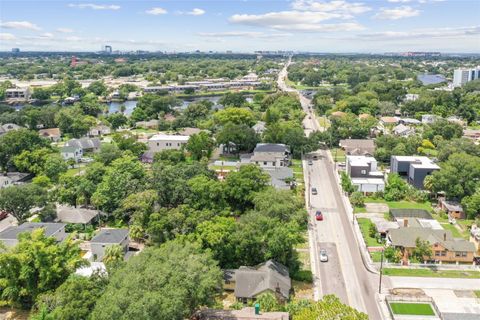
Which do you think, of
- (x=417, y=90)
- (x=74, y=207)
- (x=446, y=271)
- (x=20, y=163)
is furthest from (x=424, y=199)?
(x=417, y=90)

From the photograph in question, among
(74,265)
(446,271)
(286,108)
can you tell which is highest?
(286,108)

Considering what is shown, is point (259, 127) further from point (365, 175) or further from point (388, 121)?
point (388, 121)

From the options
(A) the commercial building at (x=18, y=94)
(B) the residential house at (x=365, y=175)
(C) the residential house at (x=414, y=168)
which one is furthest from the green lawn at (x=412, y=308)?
(A) the commercial building at (x=18, y=94)

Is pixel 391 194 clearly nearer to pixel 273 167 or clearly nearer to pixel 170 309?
pixel 273 167

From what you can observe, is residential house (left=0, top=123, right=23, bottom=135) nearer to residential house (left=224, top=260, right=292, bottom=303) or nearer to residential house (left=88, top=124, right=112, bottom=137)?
residential house (left=88, top=124, right=112, bottom=137)

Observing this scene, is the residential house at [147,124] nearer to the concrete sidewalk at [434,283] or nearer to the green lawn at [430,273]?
the green lawn at [430,273]

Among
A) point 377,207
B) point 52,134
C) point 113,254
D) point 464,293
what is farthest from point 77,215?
point 52,134
